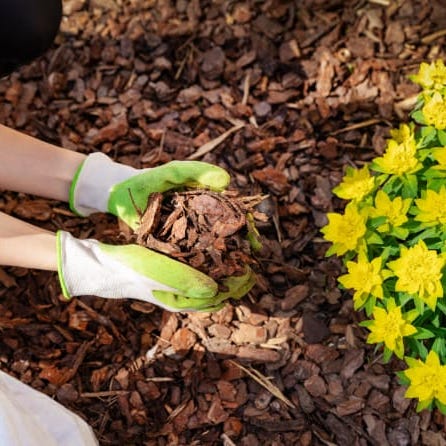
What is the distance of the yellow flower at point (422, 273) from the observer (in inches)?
66.3

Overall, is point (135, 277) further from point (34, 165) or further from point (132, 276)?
point (34, 165)

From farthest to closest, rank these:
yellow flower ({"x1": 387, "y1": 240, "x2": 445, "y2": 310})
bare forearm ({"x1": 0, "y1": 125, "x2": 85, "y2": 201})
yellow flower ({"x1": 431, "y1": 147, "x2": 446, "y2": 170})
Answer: bare forearm ({"x1": 0, "y1": 125, "x2": 85, "y2": 201}) → yellow flower ({"x1": 431, "y1": 147, "x2": 446, "y2": 170}) → yellow flower ({"x1": 387, "y1": 240, "x2": 445, "y2": 310})

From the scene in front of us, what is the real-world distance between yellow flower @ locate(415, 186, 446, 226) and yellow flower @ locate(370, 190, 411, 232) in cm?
5

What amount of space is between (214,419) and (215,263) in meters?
0.51

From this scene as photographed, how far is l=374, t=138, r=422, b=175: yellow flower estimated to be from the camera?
5.97 feet

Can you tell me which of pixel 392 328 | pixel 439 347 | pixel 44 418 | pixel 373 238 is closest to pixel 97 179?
pixel 44 418

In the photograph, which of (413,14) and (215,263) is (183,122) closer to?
(215,263)

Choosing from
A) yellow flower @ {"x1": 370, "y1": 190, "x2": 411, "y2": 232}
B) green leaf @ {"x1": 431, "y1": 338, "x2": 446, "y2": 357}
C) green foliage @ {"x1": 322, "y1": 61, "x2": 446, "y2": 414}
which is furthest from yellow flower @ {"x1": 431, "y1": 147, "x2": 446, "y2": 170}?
green leaf @ {"x1": 431, "y1": 338, "x2": 446, "y2": 357}

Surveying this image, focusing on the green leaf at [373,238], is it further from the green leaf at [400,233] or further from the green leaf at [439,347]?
the green leaf at [439,347]

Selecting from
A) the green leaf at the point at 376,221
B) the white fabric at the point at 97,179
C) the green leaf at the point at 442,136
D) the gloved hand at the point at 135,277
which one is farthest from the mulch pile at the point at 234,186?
the green leaf at the point at 442,136

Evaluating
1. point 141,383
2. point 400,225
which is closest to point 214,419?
point 141,383

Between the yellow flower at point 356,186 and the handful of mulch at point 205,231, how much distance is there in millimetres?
237

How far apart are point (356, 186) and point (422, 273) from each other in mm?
331

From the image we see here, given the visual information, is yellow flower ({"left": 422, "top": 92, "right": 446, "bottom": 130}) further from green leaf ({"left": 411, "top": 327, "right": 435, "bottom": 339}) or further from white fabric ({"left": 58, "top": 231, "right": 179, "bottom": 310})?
A: white fabric ({"left": 58, "top": 231, "right": 179, "bottom": 310})
